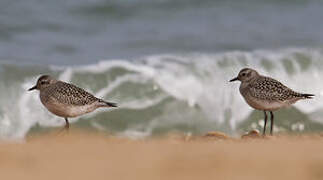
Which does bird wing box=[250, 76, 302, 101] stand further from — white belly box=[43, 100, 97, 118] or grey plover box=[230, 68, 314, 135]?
white belly box=[43, 100, 97, 118]

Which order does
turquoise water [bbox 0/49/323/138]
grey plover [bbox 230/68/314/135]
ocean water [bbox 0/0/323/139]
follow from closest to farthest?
grey plover [bbox 230/68/314/135] < turquoise water [bbox 0/49/323/138] < ocean water [bbox 0/0/323/139]

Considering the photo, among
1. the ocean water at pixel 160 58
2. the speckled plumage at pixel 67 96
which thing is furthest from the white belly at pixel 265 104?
the ocean water at pixel 160 58

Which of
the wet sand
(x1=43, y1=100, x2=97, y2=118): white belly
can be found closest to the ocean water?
(x1=43, y1=100, x2=97, y2=118): white belly

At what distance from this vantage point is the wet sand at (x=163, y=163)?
654 centimetres

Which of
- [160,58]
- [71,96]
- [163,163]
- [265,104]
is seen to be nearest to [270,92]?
[265,104]

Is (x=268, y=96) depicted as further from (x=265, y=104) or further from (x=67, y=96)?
(x=67, y=96)

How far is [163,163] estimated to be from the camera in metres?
6.76

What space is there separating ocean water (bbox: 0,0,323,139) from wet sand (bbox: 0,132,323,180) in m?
7.35

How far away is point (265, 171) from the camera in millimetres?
6629

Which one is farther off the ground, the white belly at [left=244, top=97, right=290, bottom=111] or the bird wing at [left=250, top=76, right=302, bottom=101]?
the bird wing at [left=250, top=76, right=302, bottom=101]

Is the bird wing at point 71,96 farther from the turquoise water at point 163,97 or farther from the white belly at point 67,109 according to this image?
the turquoise water at point 163,97

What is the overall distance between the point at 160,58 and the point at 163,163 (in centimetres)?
1108

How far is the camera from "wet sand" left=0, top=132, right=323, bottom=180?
6.54 metres

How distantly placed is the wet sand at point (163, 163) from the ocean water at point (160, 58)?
24.1 feet
